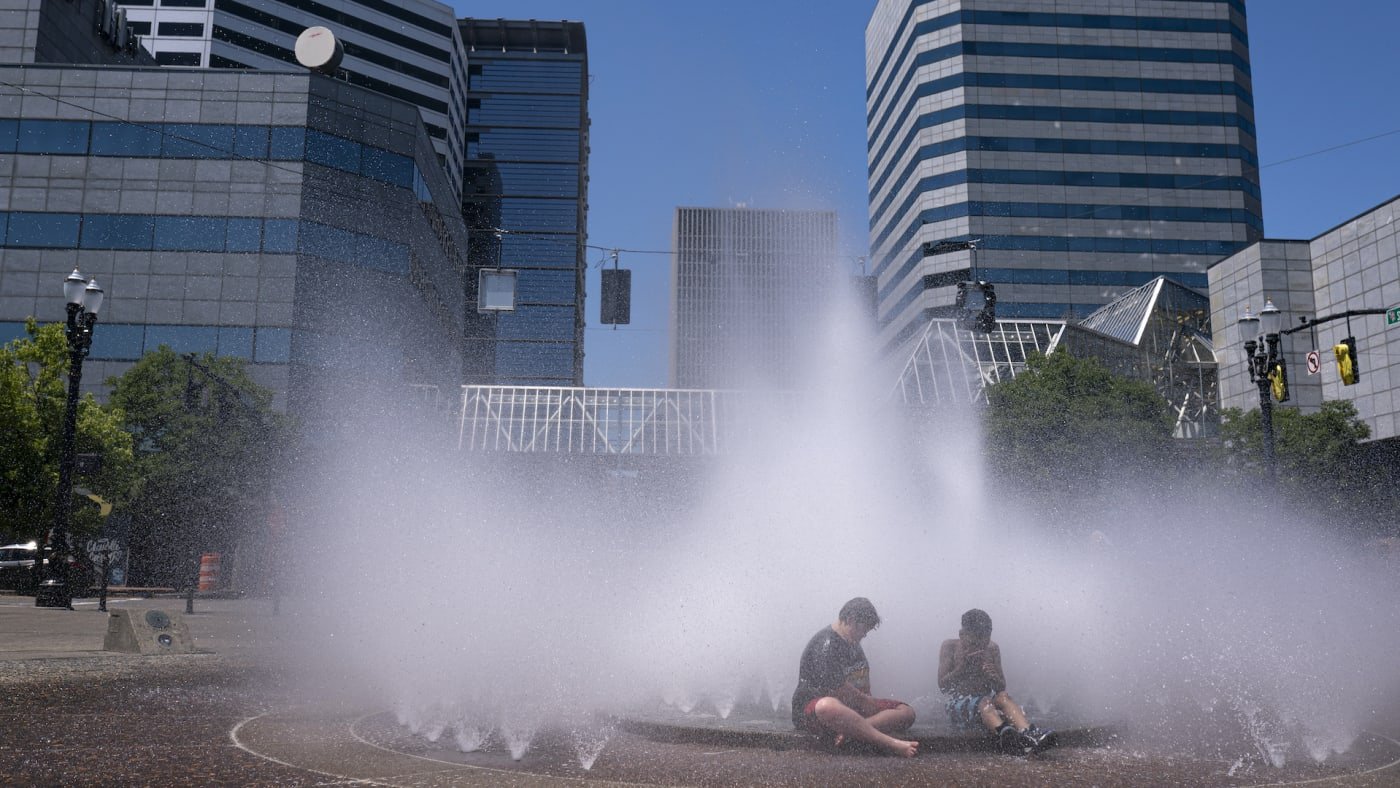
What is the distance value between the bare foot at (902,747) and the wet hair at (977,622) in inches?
50.9

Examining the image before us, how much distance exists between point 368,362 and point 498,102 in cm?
8753

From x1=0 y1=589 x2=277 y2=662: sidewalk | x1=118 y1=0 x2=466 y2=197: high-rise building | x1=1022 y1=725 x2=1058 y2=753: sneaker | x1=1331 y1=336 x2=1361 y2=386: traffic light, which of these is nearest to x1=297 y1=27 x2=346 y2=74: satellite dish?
x1=118 y1=0 x2=466 y2=197: high-rise building

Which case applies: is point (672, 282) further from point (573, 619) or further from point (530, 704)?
point (530, 704)

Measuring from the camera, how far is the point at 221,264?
44.6 meters

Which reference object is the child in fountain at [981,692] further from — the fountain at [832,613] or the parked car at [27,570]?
the parked car at [27,570]

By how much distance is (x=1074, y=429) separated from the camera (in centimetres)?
3466

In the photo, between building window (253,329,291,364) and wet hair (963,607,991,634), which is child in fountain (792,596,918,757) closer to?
wet hair (963,607,991,634)

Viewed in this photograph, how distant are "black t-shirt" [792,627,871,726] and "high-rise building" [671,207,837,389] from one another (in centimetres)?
1241

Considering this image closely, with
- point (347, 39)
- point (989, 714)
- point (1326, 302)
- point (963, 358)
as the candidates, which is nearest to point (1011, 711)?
point (989, 714)

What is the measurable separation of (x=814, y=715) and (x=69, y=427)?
19.8m

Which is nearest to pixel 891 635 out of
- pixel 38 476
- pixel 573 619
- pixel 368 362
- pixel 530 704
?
pixel 573 619

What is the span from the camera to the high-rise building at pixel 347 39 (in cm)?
7919

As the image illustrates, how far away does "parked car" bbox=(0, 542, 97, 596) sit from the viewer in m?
29.8

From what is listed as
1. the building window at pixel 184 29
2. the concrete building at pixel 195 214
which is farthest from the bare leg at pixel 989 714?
the building window at pixel 184 29
